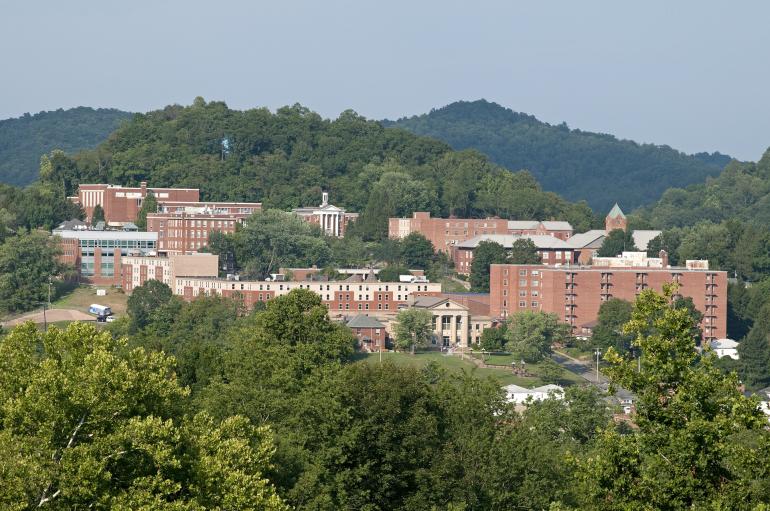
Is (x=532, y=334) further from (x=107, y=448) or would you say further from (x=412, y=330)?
(x=107, y=448)

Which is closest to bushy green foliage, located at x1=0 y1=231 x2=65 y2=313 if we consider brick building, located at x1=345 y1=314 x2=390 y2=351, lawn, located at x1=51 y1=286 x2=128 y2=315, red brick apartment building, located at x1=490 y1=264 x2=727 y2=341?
lawn, located at x1=51 y1=286 x2=128 y2=315

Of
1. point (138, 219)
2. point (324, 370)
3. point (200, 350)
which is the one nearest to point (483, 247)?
point (138, 219)

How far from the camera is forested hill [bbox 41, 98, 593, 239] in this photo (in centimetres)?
16862

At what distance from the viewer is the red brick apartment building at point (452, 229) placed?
153750mm

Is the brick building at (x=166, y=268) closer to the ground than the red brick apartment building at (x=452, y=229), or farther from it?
closer to the ground

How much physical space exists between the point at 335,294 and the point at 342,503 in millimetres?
76756

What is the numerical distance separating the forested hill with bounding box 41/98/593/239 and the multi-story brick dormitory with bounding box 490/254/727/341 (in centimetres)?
3309

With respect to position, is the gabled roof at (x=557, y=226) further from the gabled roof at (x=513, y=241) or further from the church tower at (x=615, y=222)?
the gabled roof at (x=513, y=241)

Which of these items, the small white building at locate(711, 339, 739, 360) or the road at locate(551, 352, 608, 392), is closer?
the road at locate(551, 352, 608, 392)

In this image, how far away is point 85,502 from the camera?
3322cm

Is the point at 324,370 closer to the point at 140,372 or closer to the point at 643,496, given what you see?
the point at 140,372

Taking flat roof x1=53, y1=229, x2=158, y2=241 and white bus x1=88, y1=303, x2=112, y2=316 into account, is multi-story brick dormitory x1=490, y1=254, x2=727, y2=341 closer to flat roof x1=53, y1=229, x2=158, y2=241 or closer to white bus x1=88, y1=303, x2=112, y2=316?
white bus x1=88, y1=303, x2=112, y2=316

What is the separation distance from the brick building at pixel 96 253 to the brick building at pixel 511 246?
25067mm

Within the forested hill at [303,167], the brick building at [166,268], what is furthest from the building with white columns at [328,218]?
the brick building at [166,268]
